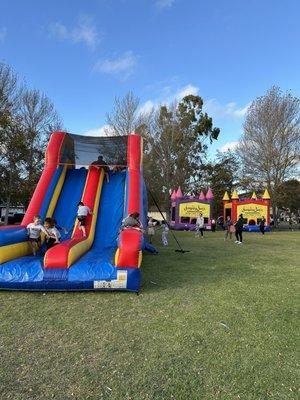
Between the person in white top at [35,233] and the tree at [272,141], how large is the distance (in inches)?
1156

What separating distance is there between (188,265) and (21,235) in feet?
12.5

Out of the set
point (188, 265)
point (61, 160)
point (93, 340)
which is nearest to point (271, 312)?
point (93, 340)

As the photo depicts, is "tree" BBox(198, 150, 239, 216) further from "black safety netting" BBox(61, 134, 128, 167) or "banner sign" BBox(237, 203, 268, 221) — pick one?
"black safety netting" BBox(61, 134, 128, 167)

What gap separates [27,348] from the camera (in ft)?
12.2

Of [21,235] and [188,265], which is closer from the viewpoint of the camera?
[21,235]

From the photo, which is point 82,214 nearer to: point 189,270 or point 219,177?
point 189,270

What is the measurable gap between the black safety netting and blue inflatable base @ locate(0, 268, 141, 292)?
5.53 meters

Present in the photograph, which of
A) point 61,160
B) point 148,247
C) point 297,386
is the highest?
point 61,160

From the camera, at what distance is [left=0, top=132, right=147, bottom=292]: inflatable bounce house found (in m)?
5.80

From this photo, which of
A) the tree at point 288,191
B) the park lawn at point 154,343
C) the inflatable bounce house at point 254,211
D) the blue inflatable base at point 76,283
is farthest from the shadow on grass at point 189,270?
the tree at point 288,191

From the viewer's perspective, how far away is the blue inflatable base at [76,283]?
5754 mm

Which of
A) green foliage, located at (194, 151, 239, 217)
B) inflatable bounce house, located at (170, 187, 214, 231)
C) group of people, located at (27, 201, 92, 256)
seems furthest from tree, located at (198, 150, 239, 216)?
group of people, located at (27, 201, 92, 256)

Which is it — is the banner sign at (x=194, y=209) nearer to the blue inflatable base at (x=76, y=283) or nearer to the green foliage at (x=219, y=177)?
the green foliage at (x=219, y=177)

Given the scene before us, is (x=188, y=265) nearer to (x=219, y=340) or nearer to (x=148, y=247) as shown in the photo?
(x=148, y=247)
